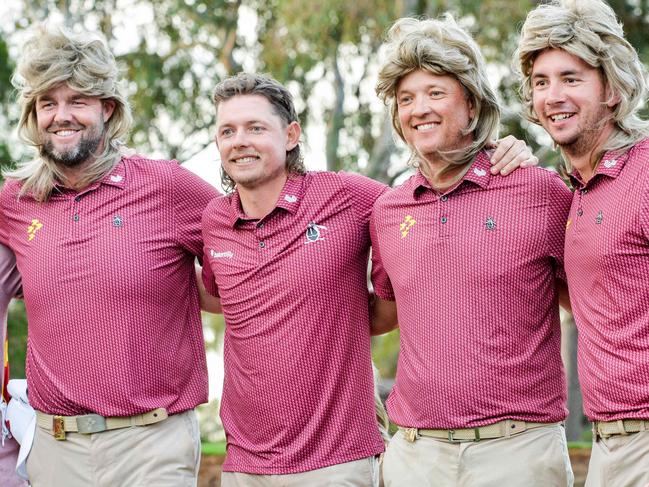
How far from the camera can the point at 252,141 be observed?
502 cm

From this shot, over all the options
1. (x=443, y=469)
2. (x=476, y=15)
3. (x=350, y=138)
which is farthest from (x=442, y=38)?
(x=350, y=138)

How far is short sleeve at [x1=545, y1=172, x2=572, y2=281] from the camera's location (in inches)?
175

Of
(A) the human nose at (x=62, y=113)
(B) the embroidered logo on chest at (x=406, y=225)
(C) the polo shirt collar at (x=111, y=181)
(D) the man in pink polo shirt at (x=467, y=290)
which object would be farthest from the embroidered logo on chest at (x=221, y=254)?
(A) the human nose at (x=62, y=113)

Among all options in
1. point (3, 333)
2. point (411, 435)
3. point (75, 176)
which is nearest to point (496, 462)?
point (411, 435)

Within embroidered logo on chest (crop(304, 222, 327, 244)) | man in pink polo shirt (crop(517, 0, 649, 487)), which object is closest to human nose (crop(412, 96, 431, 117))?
man in pink polo shirt (crop(517, 0, 649, 487))

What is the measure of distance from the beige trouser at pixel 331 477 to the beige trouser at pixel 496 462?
0.31 m

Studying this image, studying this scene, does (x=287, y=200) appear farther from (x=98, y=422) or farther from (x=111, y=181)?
(x=98, y=422)

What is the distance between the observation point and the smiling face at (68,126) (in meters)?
5.32

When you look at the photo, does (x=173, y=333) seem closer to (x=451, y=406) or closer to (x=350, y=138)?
(x=451, y=406)

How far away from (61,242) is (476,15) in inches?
407

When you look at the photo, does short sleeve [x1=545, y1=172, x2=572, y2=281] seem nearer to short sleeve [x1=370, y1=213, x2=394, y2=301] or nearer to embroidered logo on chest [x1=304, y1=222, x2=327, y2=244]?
short sleeve [x1=370, y1=213, x2=394, y2=301]

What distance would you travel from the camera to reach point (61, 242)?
521 centimetres

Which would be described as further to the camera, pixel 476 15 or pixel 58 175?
pixel 476 15

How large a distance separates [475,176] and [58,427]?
2.21 meters
